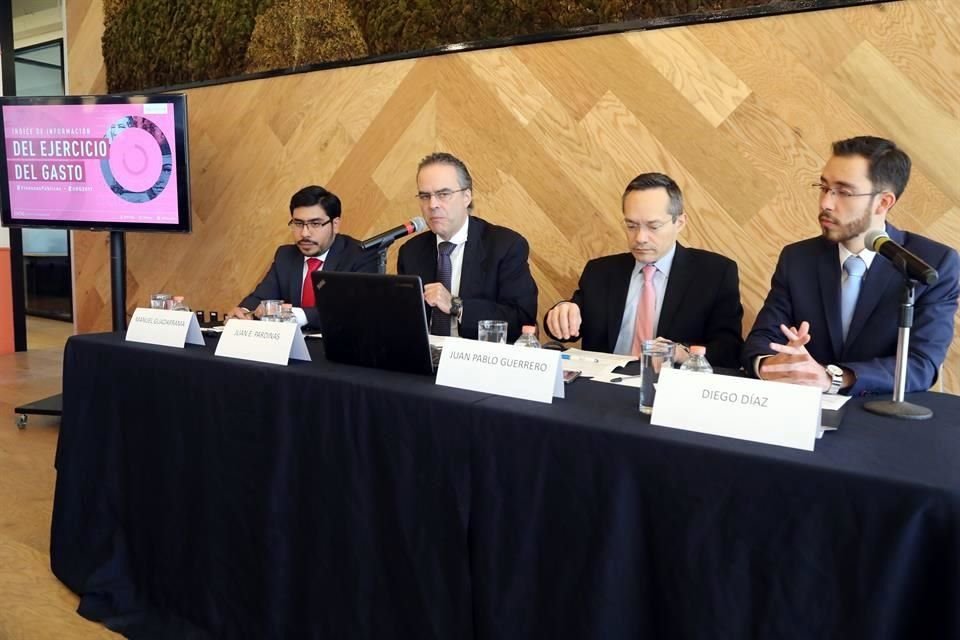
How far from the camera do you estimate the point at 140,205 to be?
377 centimetres

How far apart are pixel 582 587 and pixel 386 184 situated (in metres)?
2.69

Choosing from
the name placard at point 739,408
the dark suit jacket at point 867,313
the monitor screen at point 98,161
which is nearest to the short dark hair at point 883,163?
the dark suit jacket at point 867,313

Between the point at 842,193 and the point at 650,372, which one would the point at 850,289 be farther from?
the point at 650,372

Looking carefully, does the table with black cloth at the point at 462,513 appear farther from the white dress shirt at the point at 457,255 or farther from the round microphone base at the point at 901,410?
the white dress shirt at the point at 457,255

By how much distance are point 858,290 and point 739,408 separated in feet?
2.92

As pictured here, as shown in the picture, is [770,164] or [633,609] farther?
[770,164]

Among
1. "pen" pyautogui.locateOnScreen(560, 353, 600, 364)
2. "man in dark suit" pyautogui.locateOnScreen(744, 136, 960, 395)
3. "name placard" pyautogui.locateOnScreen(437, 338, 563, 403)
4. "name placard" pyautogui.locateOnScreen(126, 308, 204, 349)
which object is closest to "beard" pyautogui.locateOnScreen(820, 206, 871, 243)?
"man in dark suit" pyautogui.locateOnScreen(744, 136, 960, 395)

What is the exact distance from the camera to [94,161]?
379 centimetres

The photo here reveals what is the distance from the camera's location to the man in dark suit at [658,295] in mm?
2014

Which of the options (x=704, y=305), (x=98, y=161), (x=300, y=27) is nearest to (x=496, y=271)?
(x=704, y=305)

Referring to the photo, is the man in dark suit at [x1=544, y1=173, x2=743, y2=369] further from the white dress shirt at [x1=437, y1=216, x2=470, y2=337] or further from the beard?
the white dress shirt at [x1=437, y1=216, x2=470, y2=337]

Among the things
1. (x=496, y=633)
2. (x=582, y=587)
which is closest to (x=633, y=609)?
(x=582, y=587)

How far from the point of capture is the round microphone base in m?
1.19

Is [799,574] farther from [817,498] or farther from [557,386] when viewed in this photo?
[557,386]
